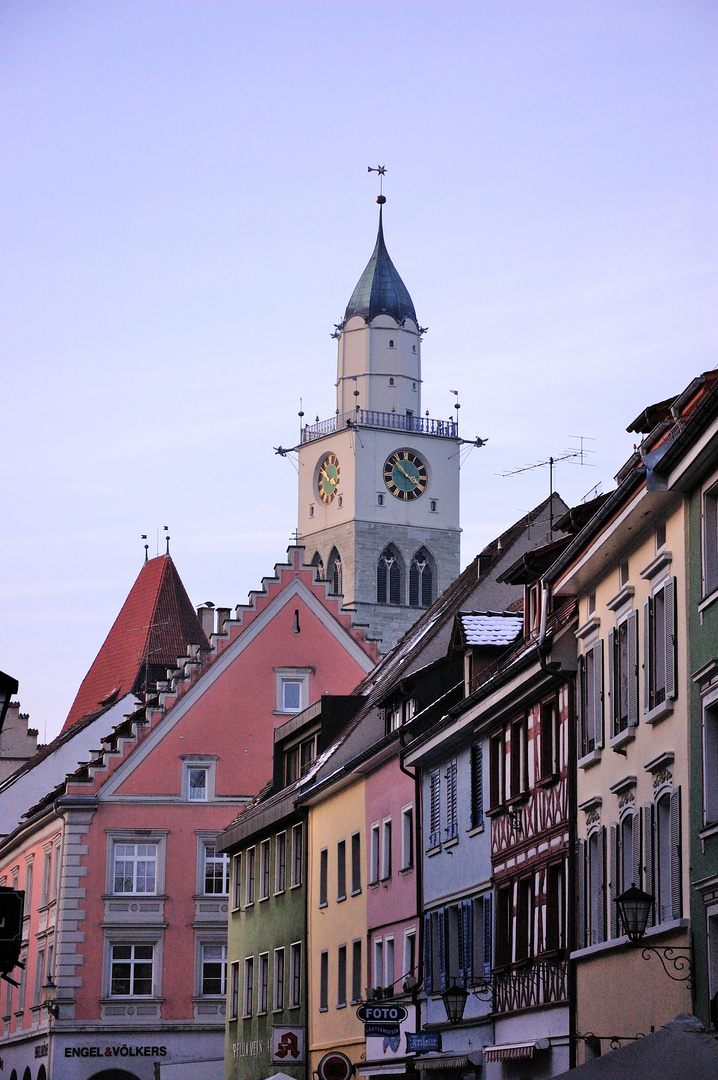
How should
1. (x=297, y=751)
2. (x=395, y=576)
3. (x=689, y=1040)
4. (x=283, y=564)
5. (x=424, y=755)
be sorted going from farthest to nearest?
(x=395, y=576) < (x=283, y=564) < (x=297, y=751) < (x=424, y=755) < (x=689, y=1040)

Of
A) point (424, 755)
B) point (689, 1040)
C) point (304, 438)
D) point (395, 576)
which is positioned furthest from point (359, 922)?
point (304, 438)

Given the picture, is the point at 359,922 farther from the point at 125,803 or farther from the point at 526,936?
the point at 125,803

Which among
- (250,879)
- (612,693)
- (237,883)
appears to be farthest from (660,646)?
(237,883)

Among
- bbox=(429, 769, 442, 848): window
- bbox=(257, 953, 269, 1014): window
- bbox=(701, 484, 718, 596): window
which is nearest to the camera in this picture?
bbox=(701, 484, 718, 596): window

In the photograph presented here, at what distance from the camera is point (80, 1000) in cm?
5484

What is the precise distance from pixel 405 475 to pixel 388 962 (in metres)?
101

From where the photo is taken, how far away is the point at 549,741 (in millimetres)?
28219

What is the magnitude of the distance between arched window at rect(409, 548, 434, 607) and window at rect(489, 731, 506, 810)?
102 m

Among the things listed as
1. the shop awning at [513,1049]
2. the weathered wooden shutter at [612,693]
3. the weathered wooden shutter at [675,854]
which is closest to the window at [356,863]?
the shop awning at [513,1049]

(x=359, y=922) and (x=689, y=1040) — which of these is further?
(x=359, y=922)

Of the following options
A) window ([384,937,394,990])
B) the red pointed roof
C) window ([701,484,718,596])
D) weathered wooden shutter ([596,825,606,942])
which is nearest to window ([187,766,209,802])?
the red pointed roof

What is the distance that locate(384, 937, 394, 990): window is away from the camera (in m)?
36.9

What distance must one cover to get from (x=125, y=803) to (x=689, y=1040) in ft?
133

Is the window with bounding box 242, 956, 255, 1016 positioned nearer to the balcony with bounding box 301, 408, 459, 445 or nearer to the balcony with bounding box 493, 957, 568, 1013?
the balcony with bounding box 493, 957, 568, 1013
